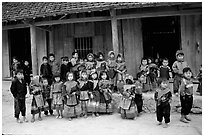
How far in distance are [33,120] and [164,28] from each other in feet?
19.1

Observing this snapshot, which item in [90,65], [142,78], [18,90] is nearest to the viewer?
[18,90]

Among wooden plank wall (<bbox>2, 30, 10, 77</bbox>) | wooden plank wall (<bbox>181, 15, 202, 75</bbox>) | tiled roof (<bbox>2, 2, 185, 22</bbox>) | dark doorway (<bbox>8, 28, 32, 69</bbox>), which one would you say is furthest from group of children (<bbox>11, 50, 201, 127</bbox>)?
wooden plank wall (<bbox>2, 30, 10, 77</bbox>)

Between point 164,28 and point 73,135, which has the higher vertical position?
point 164,28

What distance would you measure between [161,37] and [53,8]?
159 inches

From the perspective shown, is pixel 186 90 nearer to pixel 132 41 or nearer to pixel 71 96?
pixel 71 96

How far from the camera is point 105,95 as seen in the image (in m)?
6.96

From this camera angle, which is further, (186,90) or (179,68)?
(179,68)

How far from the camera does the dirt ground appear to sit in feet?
18.2

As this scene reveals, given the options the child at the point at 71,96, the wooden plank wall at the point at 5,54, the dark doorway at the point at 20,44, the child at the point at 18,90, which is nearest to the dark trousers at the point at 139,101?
the child at the point at 71,96

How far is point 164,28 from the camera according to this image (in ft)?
33.0

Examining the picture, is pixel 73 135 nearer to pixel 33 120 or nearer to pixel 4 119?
pixel 33 120

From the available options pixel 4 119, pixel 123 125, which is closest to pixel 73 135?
pixel 123 125

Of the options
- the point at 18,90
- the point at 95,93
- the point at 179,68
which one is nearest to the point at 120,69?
Answer: the point at 95,93

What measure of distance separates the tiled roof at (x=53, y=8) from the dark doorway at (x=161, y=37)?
250 centimetres
